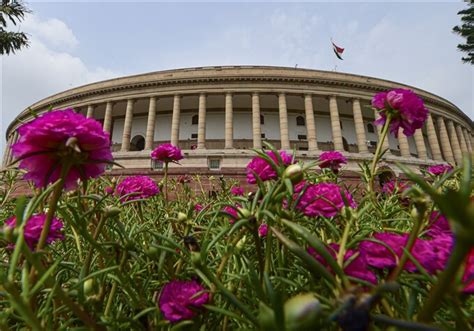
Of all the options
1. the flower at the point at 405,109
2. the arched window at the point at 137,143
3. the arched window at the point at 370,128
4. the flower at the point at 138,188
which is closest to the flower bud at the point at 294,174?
the flower at the point at 405,109

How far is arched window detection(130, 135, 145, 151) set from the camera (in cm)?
2962

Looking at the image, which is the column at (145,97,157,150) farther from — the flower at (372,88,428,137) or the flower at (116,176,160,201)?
the flower at (372,88,428,137)

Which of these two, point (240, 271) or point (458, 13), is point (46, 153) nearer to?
point (240, 271)

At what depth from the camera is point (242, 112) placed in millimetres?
29500

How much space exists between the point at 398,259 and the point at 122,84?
97.6ft

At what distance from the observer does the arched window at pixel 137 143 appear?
1166 inches

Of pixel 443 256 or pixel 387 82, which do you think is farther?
pixel 387 82

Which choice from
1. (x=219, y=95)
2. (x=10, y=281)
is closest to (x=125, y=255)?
(x=10, y=281)

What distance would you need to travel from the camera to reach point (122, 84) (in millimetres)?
26359

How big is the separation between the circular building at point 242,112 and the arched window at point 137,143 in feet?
0.38

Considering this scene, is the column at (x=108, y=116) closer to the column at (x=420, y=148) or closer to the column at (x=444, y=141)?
the column at (x=420, y=148)

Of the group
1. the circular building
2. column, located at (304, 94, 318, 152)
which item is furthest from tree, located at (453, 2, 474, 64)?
column, located at (304, 94, 318, 152)

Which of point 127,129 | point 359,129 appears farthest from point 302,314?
point 359,129

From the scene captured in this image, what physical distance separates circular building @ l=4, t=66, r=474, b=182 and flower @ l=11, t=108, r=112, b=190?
2056 cm
